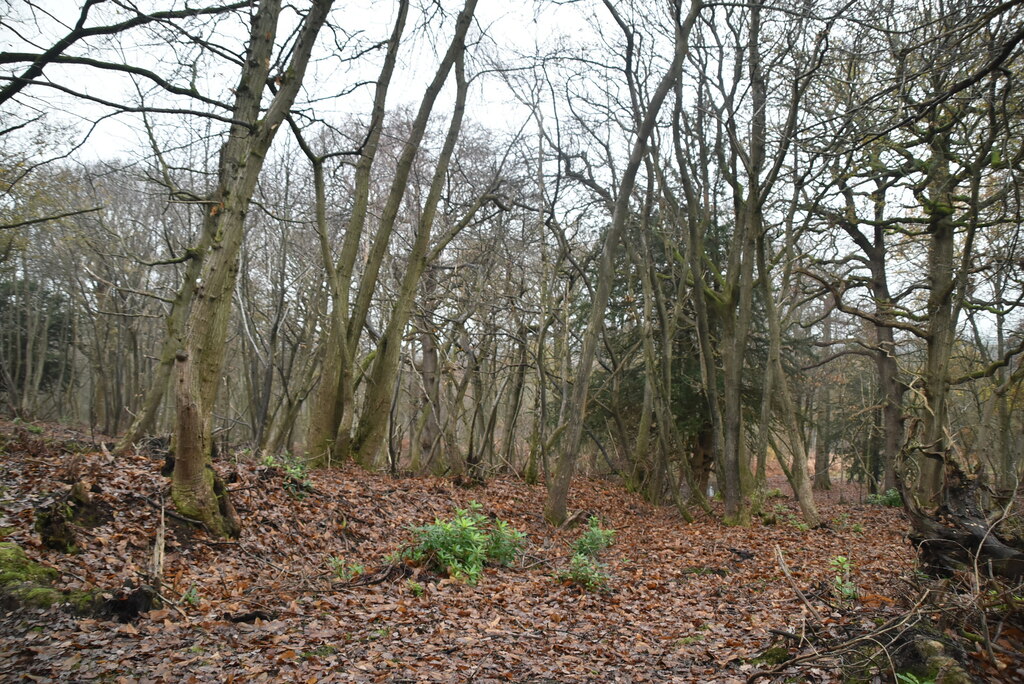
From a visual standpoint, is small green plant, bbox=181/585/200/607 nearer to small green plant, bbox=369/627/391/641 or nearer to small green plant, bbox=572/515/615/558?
small green plant, bbox=369/627/391/641

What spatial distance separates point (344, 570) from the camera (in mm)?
7074

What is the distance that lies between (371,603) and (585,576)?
260 cm

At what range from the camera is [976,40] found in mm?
5727

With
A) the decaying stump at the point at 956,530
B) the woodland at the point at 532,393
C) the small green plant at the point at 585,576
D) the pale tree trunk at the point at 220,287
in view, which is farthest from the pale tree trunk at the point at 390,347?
the decaying stump at the point at 956,530

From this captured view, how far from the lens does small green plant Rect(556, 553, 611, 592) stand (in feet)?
24.4

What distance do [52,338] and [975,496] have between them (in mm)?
29851

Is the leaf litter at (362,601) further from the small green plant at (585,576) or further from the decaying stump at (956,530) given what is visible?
the decaying stump at (956,530)

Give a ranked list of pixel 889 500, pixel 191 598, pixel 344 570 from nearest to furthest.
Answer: pixel 191 598
pixel 344 570
pixel 889 500

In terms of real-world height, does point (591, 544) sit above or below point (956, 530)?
below

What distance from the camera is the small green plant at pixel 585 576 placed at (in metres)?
7.45

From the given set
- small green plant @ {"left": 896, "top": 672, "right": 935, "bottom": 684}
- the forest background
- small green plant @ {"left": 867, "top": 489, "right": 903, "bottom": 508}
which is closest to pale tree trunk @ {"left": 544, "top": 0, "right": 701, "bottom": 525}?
the forest background

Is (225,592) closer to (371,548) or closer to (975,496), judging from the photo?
(371,548)

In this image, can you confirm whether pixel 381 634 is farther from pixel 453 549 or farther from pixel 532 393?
pixel 532 393

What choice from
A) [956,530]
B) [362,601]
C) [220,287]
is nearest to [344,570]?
[362,601]
